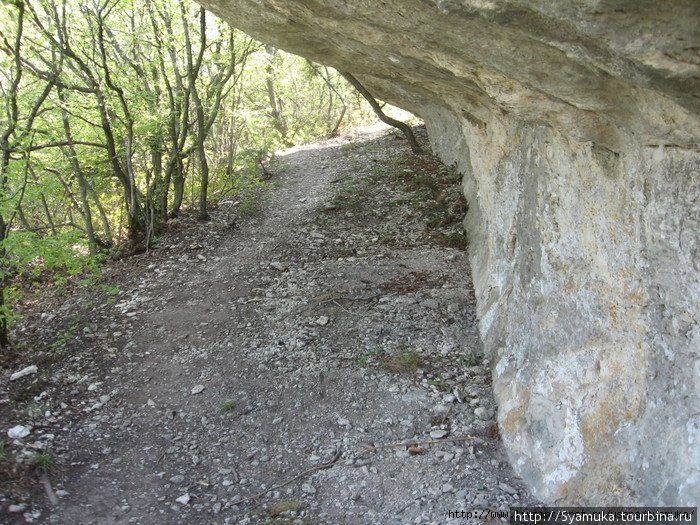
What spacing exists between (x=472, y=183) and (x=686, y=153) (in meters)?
5.98

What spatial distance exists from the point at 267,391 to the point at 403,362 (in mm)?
1586

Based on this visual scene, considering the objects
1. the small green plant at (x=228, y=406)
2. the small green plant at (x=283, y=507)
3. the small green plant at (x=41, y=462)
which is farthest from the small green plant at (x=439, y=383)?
the small green plant at (x=41, y=462)

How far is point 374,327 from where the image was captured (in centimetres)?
680

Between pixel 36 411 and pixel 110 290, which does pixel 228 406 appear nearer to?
pixel 36 411

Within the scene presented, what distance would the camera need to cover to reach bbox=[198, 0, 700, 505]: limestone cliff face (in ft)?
9.17

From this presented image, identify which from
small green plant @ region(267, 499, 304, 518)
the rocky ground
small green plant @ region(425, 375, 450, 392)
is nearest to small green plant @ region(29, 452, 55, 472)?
the rocky ground

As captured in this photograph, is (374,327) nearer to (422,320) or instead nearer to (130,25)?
(422,320)

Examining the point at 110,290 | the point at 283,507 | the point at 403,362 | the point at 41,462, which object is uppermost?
the point at 110,290

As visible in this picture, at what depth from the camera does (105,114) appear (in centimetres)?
890

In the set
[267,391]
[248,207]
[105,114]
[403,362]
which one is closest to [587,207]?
[403,362]

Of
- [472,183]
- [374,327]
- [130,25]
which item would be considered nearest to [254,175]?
[130,25]

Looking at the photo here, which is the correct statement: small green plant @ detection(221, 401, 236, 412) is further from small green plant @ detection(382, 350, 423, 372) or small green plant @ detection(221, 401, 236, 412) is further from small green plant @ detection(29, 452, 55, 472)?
small green plant @ detection(382, 350, 423, 372)

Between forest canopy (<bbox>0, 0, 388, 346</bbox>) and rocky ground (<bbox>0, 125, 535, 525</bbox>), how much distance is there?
129 centimetres

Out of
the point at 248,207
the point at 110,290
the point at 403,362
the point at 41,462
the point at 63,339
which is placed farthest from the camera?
the point at 248,207
